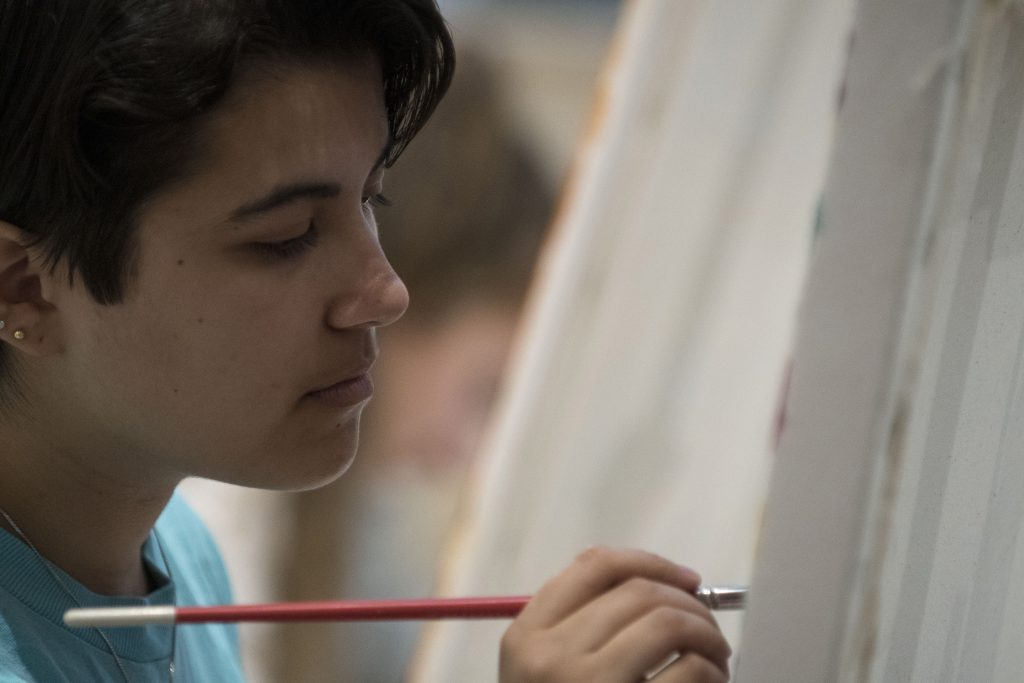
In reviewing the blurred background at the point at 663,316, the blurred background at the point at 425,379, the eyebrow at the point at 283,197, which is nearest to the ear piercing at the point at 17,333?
the eyebrow at the point at 283,197

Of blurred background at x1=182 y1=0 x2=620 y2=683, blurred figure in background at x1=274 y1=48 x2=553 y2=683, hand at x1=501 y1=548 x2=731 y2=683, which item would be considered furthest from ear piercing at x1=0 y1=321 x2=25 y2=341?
blurred figure in background at x1=274 y1=48 x2=553 y2=683

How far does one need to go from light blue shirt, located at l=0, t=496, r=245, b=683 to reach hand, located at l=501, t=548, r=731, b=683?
203 millimetres

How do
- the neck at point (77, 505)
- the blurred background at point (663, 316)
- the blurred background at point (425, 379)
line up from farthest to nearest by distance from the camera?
1. the blurred background at point (425, 379)
2. the blurred background at point (663, 316)
3. the neck at point (77, 505)

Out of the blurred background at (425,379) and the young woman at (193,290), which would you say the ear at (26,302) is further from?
the blurred background at (425,379)

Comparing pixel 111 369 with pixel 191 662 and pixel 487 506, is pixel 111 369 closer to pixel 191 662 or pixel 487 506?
pixel 191 662

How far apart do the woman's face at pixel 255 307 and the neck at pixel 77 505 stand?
25 mm

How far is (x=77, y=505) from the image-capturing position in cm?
58

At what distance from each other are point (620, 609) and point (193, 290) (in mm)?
235

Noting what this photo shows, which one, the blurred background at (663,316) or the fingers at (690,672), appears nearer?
the fingers at (690,672)

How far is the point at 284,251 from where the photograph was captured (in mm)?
526

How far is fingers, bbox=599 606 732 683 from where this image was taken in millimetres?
472

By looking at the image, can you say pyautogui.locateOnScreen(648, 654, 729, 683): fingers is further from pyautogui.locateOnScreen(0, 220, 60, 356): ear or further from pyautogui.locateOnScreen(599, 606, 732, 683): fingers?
pyautogui.locateOnScreen(0, 220, 60, 356): ear

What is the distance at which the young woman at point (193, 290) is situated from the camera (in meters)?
0.49

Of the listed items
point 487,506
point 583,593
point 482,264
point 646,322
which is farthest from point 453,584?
point 482,264
